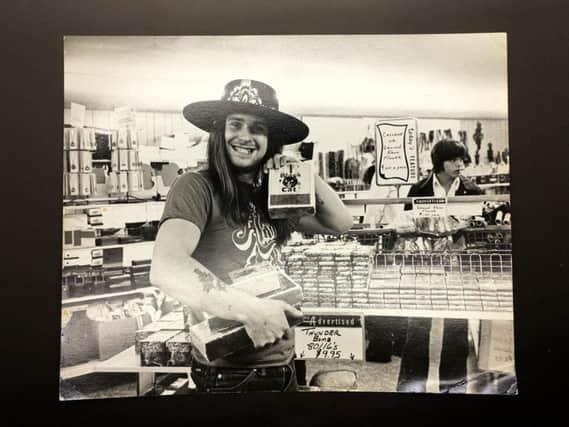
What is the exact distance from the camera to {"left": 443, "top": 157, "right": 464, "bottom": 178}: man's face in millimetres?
2047

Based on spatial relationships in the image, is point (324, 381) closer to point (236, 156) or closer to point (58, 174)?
point (236, 156)

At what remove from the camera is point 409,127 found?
2049 mm

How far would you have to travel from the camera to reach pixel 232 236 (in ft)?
6.58

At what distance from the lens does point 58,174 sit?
6.59 feet

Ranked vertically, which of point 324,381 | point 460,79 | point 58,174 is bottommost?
point 324,381

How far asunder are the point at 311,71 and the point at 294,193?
1.86 ft

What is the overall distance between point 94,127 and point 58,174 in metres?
0.27

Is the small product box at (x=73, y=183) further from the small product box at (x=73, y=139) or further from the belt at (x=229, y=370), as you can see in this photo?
the belt at (x=229, y=370)

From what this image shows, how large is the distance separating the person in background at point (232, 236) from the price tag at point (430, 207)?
0.33 meters

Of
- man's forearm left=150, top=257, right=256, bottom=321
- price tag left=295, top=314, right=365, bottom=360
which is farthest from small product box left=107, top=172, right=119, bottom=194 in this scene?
price tag left=295, top=314, right=365, bottom=360

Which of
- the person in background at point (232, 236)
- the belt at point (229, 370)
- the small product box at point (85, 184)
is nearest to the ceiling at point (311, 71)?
the person in background at point (232, 236)

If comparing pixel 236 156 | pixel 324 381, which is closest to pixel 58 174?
pixel 236 156

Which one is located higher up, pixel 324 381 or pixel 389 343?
pixel 389 343
